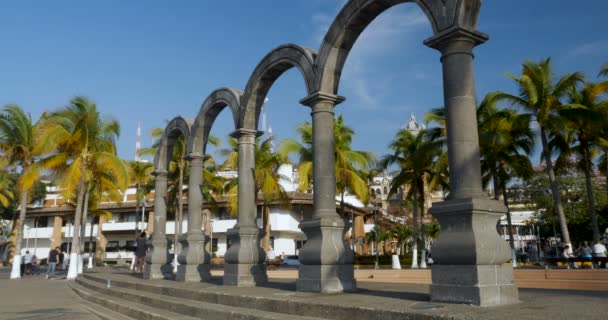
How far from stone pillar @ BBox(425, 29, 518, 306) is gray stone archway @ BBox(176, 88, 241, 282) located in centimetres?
683

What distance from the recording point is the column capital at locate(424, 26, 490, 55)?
702cm

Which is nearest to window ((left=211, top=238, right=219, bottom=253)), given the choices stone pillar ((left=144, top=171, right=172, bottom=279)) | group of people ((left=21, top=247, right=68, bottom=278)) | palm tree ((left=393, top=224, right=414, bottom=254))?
group of people ((left=21, top=247, right=68, bottom=278))

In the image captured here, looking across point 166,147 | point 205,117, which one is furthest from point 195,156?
point 166,147

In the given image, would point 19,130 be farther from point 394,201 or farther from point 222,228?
point 394,201

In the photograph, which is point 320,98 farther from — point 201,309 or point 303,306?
point 201,309

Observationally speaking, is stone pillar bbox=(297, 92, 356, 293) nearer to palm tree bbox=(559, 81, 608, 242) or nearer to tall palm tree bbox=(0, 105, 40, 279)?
palm tree bbox=(559, 81, 608, 242)

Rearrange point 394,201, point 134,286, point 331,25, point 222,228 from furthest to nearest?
point 394,201 < point 222,228 < point 134,286 < point 331,25

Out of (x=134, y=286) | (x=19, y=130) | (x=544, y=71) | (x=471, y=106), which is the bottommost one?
(x=134, y=286)

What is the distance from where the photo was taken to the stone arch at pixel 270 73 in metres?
10.2

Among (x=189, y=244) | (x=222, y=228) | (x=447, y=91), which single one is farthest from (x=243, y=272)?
(x=222, y=228)

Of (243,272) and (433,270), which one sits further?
(243,272)

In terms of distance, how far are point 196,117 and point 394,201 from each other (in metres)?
74.7

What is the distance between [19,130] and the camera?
2680 cm

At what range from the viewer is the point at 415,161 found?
28000 mm
